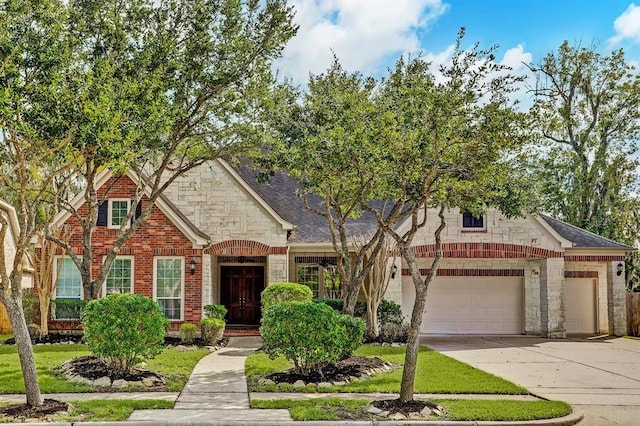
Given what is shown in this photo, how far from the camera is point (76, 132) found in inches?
421

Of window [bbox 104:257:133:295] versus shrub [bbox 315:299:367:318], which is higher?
window [bbox 104:257:133:295]

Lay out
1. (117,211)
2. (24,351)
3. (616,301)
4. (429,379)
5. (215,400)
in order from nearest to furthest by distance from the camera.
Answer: (24,351), (215,400), (429,379), (117,211), (616,301)

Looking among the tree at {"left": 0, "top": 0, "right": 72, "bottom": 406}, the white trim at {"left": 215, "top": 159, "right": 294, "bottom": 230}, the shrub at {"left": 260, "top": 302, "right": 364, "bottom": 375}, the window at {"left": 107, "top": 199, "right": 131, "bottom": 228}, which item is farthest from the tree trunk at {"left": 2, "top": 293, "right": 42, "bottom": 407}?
the white trim at {"left": 215, "top": 159, "right": 294, "bottom": 230}

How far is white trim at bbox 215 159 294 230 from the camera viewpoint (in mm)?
22609

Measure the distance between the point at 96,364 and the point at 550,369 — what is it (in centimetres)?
1004

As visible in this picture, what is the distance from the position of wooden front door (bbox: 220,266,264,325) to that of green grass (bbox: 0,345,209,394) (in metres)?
6.32

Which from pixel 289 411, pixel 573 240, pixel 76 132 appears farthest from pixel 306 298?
pixel 573 240

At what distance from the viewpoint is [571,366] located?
634 inches

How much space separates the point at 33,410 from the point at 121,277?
40.9ft

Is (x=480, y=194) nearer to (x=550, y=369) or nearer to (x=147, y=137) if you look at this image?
(x=550, y=369)

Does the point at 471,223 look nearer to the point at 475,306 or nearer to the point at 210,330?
the point at 475,306

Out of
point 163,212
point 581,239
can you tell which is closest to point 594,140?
point 581,239

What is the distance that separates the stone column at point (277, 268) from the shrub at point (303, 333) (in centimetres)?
952

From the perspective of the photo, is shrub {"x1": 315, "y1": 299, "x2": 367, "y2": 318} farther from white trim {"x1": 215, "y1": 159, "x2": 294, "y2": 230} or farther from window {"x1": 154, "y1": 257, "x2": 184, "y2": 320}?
window {"x1": 154, "y1": 257, "x2": 184, "y2": 320}
